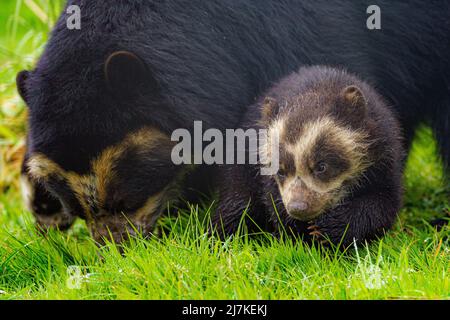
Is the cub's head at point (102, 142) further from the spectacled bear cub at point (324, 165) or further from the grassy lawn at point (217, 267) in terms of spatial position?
the spectacled bear cub at point (324, 165)

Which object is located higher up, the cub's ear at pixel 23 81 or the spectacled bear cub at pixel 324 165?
the cub's ear at pixel 23 81

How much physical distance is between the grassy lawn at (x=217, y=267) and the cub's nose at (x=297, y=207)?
0.39 m

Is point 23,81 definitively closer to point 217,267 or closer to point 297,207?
point 217,267

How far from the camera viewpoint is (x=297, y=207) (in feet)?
14.8

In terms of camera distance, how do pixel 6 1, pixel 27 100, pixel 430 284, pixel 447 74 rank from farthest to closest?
pixel 6 1 < pixel 447 74 < pixel 27 100 < pixel 430 284

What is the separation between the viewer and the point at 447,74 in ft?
20.4

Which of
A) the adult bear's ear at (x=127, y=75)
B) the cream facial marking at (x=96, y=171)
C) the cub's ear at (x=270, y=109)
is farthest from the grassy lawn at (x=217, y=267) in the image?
the adult bear's ear at (x=127, y=75)

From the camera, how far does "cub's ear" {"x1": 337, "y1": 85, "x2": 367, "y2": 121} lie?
475 cm

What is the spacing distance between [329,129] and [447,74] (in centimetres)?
198

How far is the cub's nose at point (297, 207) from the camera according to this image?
4508 mm

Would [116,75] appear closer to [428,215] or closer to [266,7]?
[266,7]

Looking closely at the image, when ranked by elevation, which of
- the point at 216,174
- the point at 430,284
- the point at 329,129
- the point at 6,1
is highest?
the point at 6,1

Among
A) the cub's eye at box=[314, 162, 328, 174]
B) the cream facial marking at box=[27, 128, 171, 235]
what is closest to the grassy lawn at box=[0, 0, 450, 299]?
the cream facial marking at box=[27, 128, 171, 235]

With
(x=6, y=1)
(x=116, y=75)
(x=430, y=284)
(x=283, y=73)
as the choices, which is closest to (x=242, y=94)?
(x=283, y=73)
